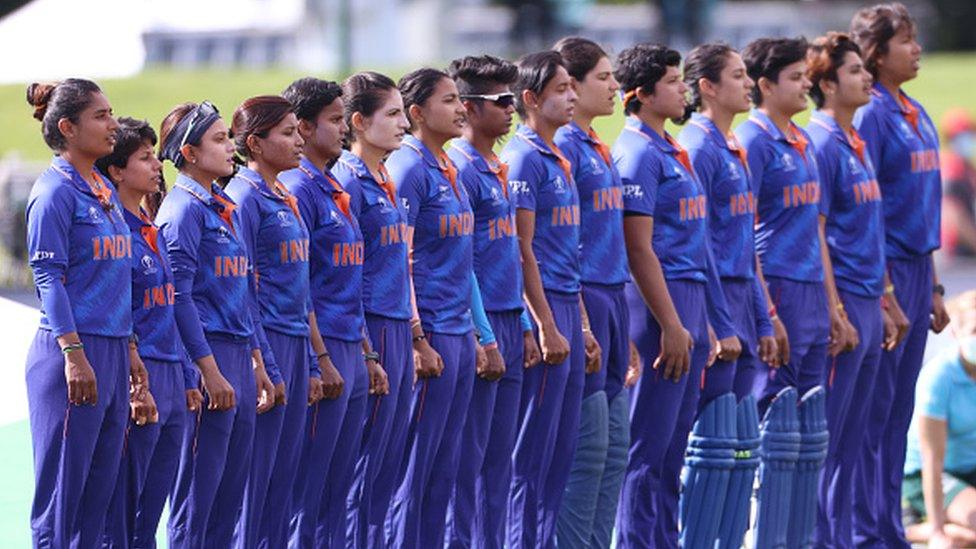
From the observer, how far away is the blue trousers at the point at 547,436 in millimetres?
7238

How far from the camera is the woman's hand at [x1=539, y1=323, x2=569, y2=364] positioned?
23.4 feet

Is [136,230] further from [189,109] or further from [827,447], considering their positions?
[827,447]

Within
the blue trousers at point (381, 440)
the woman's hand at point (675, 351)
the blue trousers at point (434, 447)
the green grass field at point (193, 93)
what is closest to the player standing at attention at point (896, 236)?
the woman's hand at point (675, 351)

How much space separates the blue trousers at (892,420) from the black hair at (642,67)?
1368 mm

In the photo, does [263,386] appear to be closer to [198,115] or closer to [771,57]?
[198,115]

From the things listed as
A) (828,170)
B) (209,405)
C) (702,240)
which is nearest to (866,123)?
(828,170)

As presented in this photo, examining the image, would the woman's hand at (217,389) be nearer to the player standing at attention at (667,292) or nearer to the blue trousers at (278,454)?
the blue trousers at (278,454)

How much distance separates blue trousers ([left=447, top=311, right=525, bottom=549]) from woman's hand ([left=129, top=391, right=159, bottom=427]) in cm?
126

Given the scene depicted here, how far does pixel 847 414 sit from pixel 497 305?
177cm

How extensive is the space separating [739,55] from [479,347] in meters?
1.68

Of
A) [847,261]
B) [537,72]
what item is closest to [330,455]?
[537,72]

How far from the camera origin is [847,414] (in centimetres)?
826

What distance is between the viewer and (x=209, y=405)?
20.6 ft

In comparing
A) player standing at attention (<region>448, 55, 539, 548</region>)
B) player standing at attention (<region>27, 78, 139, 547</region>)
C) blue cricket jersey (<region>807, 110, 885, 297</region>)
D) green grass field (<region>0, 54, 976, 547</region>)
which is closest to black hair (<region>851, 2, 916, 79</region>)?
blue cricket jersey (<region>807, 110, 885, 297</region>)
